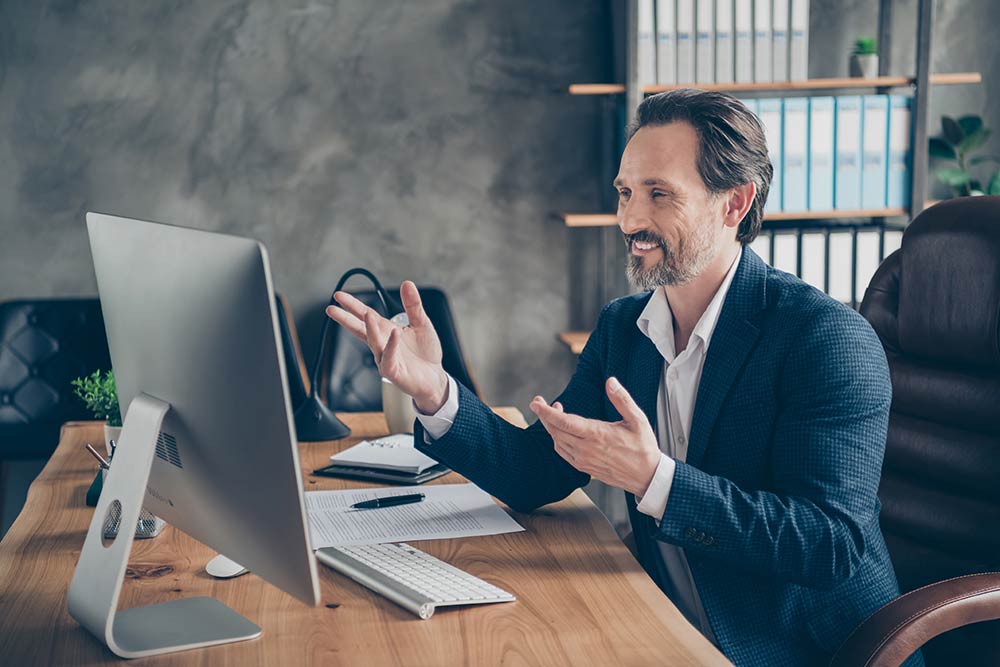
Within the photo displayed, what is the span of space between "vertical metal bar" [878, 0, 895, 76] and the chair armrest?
245cm

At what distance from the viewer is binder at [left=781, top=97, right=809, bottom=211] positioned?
120 inches

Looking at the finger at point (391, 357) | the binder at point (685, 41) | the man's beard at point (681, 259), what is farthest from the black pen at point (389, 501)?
the binder at point (685, 41)

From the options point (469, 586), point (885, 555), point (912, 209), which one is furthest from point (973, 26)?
point (469, 586)

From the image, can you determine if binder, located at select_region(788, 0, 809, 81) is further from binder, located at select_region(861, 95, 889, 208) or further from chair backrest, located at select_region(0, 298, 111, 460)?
chair backrest, located at select_region(0, 298, 111, 460)

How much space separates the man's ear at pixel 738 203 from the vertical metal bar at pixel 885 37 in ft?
6.86

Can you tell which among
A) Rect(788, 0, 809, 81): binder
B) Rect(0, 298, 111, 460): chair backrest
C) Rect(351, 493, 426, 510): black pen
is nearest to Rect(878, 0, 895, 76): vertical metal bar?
Rect(788, 0, 809, 81): binder

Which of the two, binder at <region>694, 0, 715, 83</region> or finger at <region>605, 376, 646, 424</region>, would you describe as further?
binder at <region>694, 0, 715, 83</region>

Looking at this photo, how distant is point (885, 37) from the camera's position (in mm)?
3359

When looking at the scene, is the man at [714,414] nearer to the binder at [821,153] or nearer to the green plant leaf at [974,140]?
the binder at [821,153]

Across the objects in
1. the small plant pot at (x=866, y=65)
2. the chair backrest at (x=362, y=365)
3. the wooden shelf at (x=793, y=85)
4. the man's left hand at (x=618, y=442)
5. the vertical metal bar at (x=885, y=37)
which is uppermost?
the vertical metal bar at (x=885, y=37)

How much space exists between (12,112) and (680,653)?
3.01 m

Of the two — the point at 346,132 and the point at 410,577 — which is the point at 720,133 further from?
the point at 346,132

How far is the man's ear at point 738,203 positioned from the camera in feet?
5.13

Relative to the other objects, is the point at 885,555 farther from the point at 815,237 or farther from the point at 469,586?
the point at 815,237
